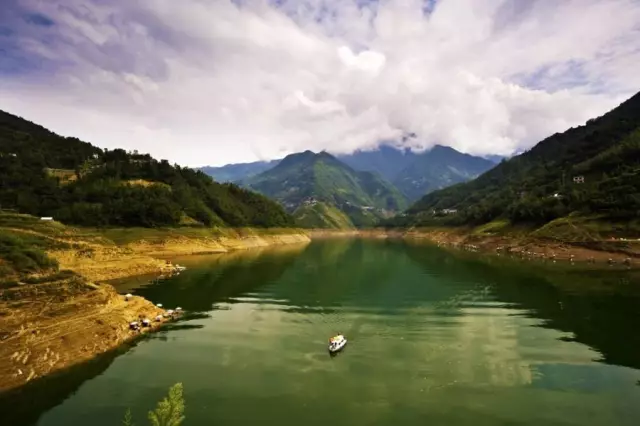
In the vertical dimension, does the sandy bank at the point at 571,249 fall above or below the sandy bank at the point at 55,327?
above

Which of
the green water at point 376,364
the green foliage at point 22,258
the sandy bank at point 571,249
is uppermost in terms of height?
the sandy bank at point 571,249

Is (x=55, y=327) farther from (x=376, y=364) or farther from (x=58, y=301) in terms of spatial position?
(x=376, y=364)

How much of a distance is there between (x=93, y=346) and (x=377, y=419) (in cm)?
2976

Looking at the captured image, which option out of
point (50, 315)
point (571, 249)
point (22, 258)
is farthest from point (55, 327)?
point (571, 249)

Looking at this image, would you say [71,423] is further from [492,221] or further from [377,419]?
[492,221]

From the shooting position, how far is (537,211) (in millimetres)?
154250

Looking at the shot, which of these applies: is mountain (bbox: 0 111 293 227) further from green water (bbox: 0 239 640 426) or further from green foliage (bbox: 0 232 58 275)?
green foliage (bbox: 0 232 58 275)

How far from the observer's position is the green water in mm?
30016

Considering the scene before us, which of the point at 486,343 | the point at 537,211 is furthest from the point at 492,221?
the point at 486,343

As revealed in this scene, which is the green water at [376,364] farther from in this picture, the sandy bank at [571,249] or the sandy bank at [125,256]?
the sandy bank at [571,249]

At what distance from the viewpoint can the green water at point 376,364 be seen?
30.0 metres

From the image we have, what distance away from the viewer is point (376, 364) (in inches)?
1539

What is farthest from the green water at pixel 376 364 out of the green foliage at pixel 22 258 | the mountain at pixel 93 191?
the mountain at pixel 93 191

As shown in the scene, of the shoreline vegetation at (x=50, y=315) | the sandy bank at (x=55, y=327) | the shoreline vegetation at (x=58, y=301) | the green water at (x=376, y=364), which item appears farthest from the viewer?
the shoreline vegetation at (x=58, y=301)
